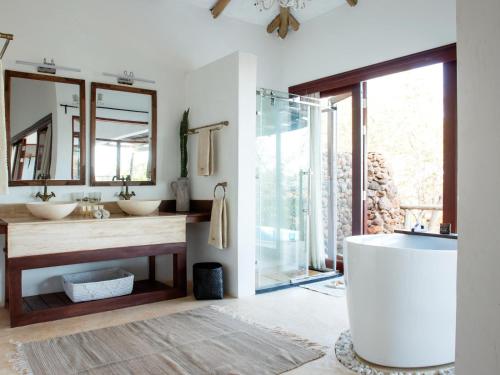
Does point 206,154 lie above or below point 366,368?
above

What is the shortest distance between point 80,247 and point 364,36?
367cm

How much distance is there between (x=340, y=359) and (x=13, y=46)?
149 inches

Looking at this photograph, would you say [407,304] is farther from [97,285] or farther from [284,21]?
[284,21]

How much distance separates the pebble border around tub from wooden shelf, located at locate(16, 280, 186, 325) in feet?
6.10

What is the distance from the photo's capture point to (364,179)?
481 cm

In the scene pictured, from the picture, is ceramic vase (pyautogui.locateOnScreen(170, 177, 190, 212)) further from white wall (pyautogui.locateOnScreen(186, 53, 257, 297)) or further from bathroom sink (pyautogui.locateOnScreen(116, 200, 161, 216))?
bathroom sink (pyautogui.locateOnScreen(116, 200, 161, 216))

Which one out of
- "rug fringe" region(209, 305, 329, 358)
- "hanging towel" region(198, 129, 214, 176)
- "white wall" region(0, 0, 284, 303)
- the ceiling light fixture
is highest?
the ceiling light fixture

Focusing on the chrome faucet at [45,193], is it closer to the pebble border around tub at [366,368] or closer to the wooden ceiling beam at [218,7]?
the wooden ceiling beam at [218,7]

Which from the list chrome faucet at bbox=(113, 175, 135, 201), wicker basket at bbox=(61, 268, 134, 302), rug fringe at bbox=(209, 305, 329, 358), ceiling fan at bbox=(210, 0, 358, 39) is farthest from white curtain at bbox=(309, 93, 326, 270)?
wicker basket at bbox=(61, 268, 134, 302)

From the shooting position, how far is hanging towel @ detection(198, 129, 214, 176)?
4258mm

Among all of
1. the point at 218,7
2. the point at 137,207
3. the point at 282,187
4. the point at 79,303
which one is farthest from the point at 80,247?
the point at 218,7

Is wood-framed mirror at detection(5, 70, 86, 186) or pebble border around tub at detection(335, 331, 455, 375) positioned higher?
wood-framed mirror at detection(5, 70, 86, 186)

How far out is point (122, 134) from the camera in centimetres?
439

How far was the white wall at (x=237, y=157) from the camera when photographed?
13.3 ft
